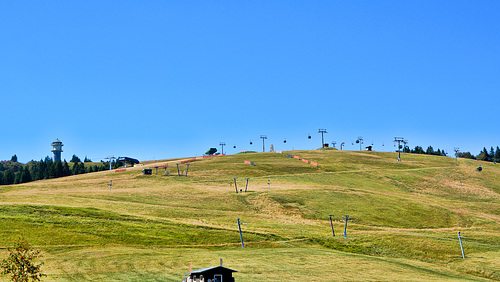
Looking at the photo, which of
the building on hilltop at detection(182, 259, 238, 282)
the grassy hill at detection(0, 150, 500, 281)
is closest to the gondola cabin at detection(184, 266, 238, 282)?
the building on hilltop at detection(182, 259, 238, 282)

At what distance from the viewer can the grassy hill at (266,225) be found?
187 ft

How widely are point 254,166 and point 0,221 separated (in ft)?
325

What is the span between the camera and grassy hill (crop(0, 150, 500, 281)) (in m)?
56.9

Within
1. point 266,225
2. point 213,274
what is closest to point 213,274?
point 213,274

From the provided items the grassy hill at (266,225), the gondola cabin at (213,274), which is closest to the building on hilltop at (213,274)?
the gondola cabin at (213,274)

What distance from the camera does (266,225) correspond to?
87.8 meters

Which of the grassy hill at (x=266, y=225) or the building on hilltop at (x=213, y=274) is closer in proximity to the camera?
the building on hilltop at (x=213, y=274)

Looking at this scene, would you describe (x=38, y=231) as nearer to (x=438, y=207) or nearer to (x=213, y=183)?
(x=213, y=183)

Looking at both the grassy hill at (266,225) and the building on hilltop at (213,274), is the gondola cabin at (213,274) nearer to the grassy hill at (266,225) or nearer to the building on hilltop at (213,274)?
the building on hilltop at (213,274)

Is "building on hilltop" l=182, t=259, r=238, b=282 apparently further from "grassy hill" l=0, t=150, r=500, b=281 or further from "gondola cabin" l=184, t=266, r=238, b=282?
"grassy hill" l=0, t=150, r=500, b=281


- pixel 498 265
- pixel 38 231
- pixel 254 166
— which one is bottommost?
pixel 498 265

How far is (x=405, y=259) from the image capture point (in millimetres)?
68625

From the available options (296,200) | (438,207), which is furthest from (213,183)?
(438,207)

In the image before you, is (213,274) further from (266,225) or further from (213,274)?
(266,225)
